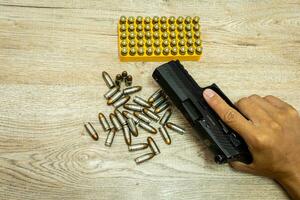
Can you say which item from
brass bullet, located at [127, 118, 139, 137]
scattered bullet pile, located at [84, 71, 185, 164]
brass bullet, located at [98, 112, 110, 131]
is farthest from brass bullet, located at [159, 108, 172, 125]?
brass bullet, located at [98, 112, 110, 131]

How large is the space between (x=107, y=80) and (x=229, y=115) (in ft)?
1.61

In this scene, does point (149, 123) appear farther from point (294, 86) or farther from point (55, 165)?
point (294, 86)

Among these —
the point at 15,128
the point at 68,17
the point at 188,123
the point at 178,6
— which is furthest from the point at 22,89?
the point at 178,6

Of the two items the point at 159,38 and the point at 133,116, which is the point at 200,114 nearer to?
the point at 133,116

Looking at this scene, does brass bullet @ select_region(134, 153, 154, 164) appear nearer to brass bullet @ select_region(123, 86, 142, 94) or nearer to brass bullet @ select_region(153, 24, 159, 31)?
brass bullet @ select_region(123, 86, 142, 94)

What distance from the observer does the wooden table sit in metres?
1.24

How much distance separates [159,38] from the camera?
4.80 ft

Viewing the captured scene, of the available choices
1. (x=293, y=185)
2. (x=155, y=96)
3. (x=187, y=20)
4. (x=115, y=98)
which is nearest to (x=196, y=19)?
(x=187, y=20)

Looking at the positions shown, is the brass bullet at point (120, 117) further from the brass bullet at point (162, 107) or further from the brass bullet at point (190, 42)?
the brass bullet at point (190, 42)

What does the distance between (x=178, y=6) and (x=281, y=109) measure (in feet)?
2.11

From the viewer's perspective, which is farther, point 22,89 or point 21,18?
point 21,18

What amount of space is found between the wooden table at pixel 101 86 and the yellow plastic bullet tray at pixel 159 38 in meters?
0.05

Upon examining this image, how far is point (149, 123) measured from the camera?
1353mm

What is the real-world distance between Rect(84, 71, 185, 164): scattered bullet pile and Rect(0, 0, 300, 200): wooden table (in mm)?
23
